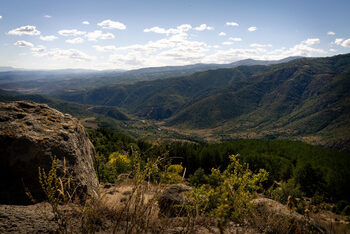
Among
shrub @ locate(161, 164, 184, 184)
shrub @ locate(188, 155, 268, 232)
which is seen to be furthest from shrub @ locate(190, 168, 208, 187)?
shrub @ locate(161, 164, 184, 184)

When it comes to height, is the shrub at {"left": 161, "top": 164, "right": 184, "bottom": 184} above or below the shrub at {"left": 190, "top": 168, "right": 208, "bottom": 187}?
above

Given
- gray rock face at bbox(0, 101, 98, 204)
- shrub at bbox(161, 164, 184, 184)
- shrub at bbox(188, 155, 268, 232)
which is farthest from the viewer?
gray rock face at bbox(0, 101, 98, 204)

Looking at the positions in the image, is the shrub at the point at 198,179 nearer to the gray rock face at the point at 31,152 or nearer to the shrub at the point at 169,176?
the gray rock face at the point at 31,152

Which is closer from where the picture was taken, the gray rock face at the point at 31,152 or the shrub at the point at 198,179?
the gray rock face at the point at 31,152

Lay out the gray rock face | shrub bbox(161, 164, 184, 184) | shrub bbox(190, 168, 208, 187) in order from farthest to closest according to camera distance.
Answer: shrub bbox(190, 168, 208, 187) → the gray rock face → shrub bbox(161, 164, 184, 184)

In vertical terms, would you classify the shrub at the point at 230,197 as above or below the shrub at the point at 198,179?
above

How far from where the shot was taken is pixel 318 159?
40.8 metres

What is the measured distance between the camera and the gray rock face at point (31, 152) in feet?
20.3

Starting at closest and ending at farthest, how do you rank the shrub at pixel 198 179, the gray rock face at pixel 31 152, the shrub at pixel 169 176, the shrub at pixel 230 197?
the shrub at pixel 230 197
the shrub at pixel 169 176
the gray rock face at pixel 31 152
the shrub at pixel 198 179

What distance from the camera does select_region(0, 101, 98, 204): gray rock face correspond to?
6.18 metres

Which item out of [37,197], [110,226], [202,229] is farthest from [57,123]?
[202,229]

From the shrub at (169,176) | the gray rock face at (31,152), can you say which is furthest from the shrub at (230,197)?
the gray rock face at (31,152)

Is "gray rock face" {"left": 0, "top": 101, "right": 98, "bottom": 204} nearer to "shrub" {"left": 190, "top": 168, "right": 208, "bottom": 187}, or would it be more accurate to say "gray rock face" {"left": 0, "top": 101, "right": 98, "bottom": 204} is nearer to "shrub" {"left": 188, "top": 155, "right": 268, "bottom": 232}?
"shrub" {"left": 188, "top": 155, "right": 268, "bottom": 232}

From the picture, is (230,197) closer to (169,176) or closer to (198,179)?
(169,176)
